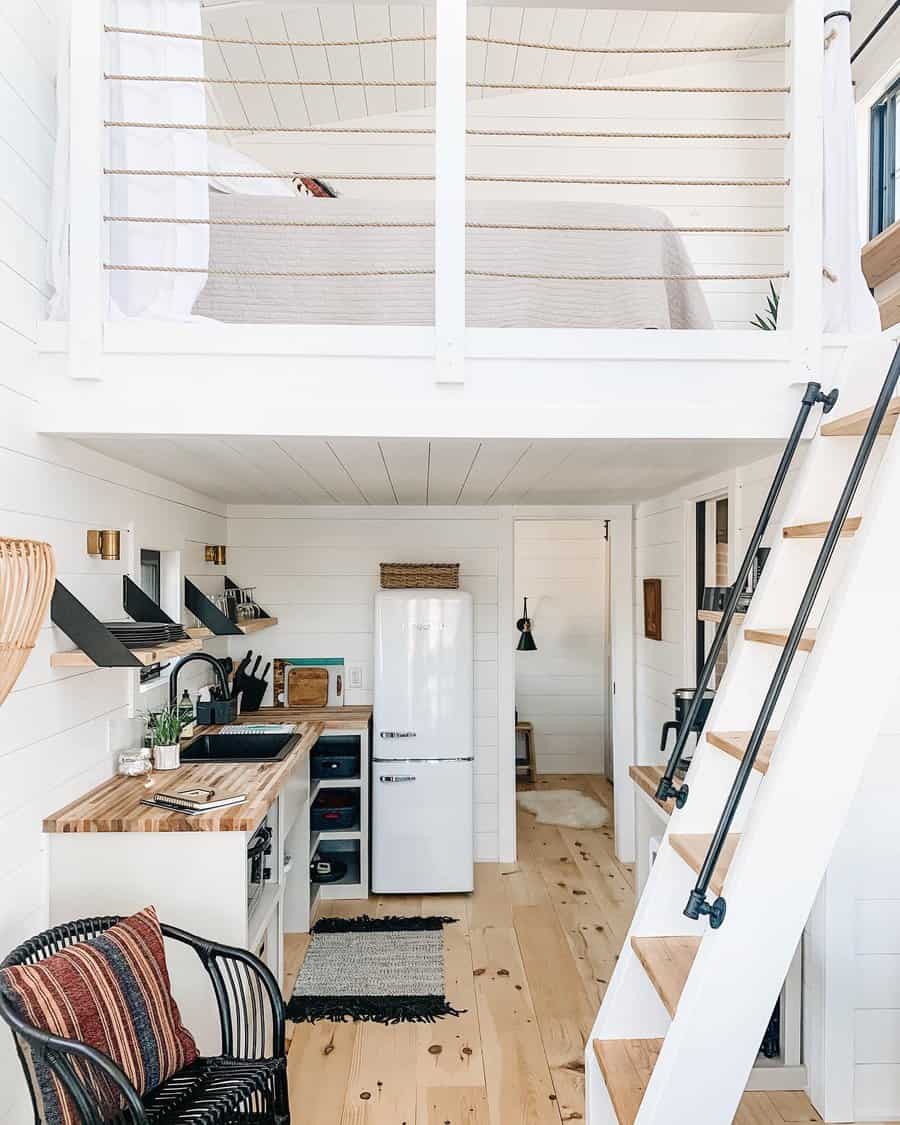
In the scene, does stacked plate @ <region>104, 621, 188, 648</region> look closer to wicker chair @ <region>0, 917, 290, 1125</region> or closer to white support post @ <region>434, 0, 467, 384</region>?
wicker chair @ <region>0, 917, 290, 1125</region>

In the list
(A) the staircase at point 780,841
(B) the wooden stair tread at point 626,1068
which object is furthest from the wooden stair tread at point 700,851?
(B) the wooden stair tread at point 626,1068

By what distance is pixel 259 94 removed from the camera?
13.7 feet

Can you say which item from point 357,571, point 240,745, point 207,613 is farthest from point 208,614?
point 357,571

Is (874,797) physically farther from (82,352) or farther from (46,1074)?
(82,352)

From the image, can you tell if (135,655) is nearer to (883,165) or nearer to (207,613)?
(207,613)

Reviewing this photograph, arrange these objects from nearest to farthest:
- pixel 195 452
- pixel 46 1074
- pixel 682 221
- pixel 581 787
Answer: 1. pixel 46 1074
2. pixel 195 452
3. pixel 682 221
4. pixel 581 787

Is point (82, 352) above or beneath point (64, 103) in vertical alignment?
beneath

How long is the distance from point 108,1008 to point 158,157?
2141 mm

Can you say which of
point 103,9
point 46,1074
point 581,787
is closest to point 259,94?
point 103,9

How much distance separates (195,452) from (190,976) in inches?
61.9

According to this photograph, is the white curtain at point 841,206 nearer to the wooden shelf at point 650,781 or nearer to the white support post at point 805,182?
the white support post at point 805,182

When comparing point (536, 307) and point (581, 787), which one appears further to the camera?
point (581, 787)

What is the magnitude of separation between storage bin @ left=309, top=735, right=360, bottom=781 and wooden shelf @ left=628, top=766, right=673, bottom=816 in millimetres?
1595

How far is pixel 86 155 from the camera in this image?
7.65 feet
